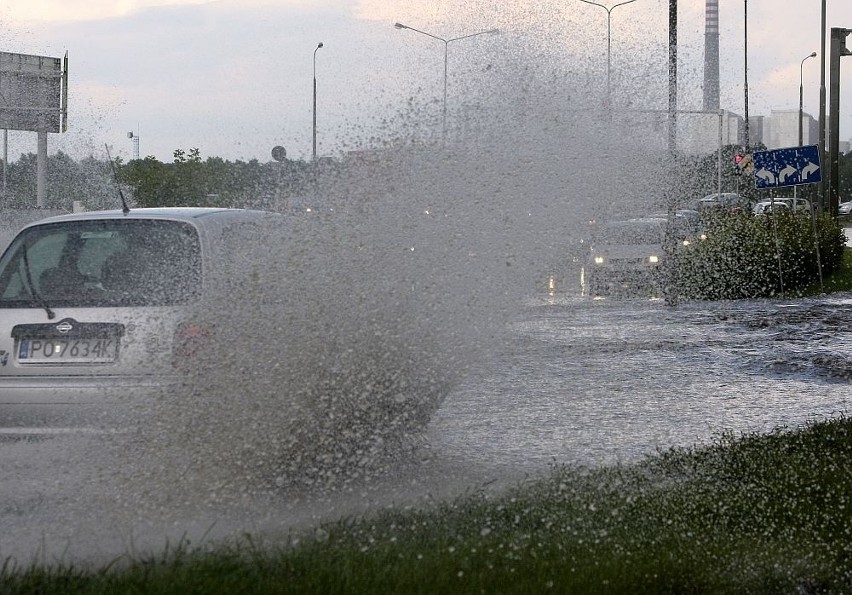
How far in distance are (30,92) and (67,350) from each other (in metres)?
46.3

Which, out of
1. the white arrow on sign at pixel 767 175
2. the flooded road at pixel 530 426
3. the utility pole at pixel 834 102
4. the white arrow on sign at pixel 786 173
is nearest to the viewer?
the flooded road at pixel 530 426

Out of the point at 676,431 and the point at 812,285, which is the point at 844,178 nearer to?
the point at 812,285

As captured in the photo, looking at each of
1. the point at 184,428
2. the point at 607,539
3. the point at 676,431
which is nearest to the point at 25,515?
the point at 184,428

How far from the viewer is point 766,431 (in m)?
7.66

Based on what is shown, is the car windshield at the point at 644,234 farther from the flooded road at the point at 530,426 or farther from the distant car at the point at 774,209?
the flooded road at the point at 530,426

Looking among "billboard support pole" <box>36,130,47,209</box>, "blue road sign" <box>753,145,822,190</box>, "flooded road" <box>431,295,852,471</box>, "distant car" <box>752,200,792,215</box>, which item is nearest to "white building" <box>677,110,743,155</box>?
"distant car" <box>752,200,792,215</box>

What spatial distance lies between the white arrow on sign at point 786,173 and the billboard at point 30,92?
110 feet

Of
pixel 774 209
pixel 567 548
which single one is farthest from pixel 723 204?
pixel 567 548

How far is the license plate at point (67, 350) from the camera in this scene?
19.2ft

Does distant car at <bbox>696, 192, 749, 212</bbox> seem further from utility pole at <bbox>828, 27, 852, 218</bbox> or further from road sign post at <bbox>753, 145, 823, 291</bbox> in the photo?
utility pole at <bbox>828, 27, 852, 218</bbox>

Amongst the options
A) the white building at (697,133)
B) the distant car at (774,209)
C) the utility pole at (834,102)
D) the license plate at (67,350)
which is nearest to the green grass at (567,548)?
the license plate at (67,350)

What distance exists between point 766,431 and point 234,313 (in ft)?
12.2

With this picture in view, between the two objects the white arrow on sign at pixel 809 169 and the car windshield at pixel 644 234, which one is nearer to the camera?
the car windshield at pixel 644 234

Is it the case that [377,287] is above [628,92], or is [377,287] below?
below
